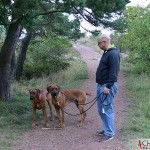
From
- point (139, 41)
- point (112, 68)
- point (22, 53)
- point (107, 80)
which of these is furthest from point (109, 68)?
point (22, 53)

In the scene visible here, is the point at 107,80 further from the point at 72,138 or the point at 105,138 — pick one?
the point at 72,138

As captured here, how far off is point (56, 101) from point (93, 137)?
138 centimetres

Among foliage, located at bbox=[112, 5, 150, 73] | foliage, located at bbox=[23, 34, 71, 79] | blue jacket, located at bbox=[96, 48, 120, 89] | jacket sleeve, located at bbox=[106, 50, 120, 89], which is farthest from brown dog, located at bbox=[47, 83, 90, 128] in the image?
foliage, located at bbox=[23, 34, 71, 79]

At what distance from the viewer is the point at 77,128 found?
8508mm

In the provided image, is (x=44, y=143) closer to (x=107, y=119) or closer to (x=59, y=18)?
(x=107, y=119)

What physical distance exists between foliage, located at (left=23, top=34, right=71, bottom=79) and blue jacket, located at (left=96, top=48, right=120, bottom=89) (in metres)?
15.1

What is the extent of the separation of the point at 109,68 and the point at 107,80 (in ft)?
0.84

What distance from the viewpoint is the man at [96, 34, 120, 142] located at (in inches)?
272

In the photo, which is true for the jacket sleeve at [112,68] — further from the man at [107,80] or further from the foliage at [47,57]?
the foliage at [47,57]

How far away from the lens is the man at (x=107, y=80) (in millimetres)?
6910

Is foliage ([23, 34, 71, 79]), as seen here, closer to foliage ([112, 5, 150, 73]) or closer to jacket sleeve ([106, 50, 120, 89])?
foliage ([112, 5, 150, 73])

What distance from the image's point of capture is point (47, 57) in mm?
23672

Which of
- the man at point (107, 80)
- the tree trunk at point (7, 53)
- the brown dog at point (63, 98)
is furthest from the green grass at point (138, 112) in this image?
the tree trunk at point (7, 53)

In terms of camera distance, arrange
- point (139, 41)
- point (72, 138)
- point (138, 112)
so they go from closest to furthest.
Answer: point (72, 138) < point (138, 112) < point (139, 41)
